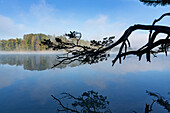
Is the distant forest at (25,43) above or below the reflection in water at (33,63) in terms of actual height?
above

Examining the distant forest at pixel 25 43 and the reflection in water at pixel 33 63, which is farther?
the distant forest at pixel 25 43

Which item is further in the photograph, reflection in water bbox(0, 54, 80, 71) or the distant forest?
the distant forest

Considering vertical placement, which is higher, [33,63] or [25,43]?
[25,43]

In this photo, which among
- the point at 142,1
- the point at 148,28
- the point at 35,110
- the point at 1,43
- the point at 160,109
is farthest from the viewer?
the point at 1,43

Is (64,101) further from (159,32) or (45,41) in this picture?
(159,32)

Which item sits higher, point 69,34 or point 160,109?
point 69,34

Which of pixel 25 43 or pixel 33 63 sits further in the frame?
pixel 25 43

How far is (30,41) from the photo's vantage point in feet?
200

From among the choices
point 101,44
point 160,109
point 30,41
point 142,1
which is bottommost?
point 160,109

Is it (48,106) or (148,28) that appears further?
(48,106)

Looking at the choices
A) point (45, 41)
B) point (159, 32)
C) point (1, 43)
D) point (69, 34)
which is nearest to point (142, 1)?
A: point (159, 32)

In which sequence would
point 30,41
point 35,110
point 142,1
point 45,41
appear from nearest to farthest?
point 45,41, point 142,1, point 35,110, point 30,41

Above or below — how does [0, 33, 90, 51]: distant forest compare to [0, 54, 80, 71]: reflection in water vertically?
above

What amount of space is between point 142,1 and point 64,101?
21.8 feet
